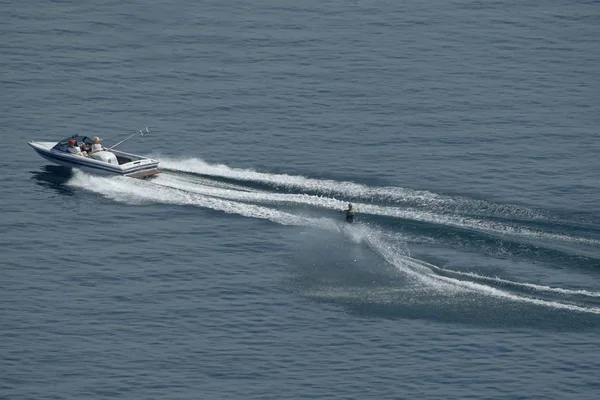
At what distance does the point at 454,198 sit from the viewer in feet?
373

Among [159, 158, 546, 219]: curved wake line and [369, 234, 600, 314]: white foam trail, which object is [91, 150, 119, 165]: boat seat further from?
[369, 234, 600, 314]: white foam trail

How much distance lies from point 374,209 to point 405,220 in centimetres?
353

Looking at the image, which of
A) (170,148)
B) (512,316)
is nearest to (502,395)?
(512,316)

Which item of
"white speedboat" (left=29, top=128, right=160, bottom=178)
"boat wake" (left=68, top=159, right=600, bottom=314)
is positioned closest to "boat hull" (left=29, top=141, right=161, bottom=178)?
"white speedboat" (left=29, top=128, right=160, bottom=178)

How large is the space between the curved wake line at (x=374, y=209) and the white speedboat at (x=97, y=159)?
1.95 metres

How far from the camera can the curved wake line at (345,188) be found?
11144cm

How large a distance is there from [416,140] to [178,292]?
3756 centimetres

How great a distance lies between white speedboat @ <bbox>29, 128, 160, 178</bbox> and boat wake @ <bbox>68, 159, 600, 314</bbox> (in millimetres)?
946

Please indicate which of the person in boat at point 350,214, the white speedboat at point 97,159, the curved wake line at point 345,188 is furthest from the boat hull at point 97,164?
the person in boat at point 350,214

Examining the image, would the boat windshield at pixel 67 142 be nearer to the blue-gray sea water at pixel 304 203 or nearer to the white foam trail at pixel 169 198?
the white foam trail at pixel 169 198

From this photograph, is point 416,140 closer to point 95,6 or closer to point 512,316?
point 512,316

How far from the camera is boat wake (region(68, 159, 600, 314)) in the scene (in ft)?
324

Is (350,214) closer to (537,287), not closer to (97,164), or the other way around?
(537,287)

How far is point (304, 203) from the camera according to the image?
112 metres
